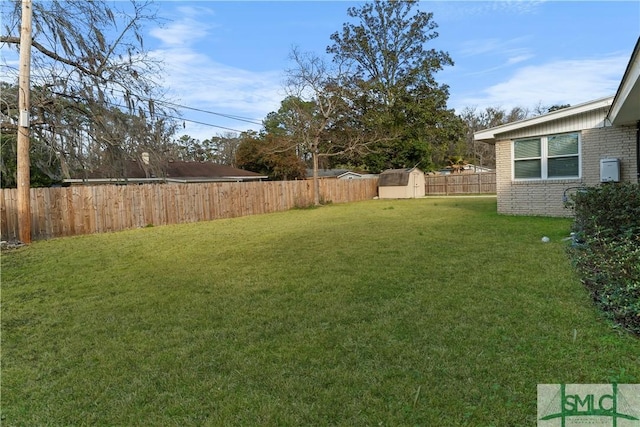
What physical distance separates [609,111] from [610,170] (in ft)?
4.68

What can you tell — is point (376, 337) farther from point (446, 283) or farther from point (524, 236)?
point (524, 236)

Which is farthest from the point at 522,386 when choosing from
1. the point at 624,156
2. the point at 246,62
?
the point at 246,62

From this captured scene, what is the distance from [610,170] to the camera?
917cm

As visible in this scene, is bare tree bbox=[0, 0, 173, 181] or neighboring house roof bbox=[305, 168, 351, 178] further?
neighboring house roof bbox=[305, 168, 351, 178]

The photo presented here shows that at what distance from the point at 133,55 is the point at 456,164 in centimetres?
3490

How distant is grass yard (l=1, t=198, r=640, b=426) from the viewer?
2.32 m

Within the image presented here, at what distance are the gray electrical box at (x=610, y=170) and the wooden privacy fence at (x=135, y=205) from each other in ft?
42.1

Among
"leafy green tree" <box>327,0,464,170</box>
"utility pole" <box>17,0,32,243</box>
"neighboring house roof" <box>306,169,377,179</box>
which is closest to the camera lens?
"utility pole" <box>17,0,32,243</box>

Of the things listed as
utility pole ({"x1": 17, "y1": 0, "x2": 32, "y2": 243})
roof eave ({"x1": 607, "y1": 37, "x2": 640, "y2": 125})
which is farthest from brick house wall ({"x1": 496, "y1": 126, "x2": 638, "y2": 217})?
utility pole ({"x1": 17, "y1": 0, "x2": 32, "y2": 243})

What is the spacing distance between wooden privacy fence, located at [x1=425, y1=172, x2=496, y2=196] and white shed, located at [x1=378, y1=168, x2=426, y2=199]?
3606 millimetres

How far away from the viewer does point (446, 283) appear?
15.5 ft

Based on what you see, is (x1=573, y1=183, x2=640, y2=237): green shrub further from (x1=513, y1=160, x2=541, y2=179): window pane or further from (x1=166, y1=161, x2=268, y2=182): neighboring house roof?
(x1=166, y1=161, x2=268, y2=182): neighboring house roof

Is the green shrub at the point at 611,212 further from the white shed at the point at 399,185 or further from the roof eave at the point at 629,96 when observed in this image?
the white shed at the point at 399,185

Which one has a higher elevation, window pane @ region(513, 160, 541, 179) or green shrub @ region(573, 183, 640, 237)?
window pane @ region(513, 160, 541, 179)
